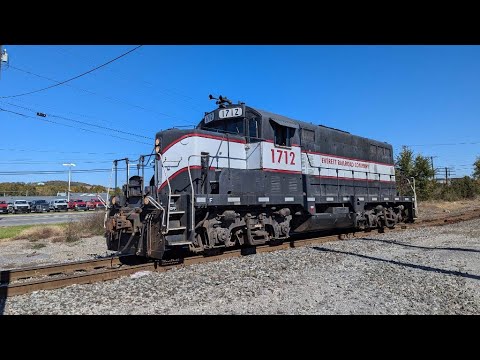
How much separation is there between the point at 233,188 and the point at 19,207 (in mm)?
50183

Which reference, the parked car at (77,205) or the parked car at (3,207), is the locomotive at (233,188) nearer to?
the parked car at (77,205)

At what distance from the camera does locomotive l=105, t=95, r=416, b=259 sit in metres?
8.07

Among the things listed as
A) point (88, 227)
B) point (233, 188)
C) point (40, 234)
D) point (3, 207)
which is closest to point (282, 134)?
→ point (233, 188)

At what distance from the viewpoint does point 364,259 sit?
8.68 metres

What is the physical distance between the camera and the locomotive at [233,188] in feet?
26.5

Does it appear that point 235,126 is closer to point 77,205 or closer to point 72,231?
point 72,231

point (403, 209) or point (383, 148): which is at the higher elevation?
point (383, 148)

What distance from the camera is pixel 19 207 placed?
49.7 m

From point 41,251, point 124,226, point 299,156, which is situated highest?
point 299,156

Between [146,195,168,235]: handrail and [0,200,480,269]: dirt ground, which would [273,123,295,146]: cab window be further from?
[0,200,480,269]: dirt ground
